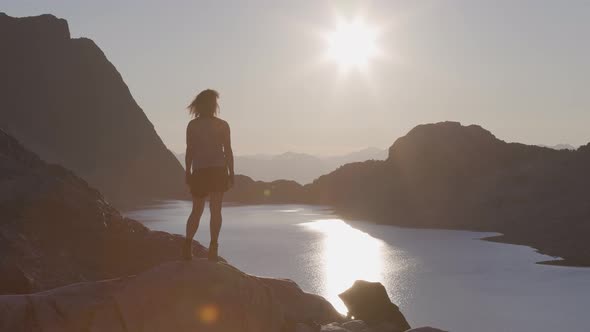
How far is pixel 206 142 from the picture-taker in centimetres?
Answer: 1053

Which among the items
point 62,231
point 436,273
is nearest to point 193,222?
point 62,231

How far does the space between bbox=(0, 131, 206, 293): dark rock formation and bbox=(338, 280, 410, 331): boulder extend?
23.3 feet

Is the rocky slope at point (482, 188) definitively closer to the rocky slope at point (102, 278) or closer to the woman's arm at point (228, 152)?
the rocky slope at point (102, 278)

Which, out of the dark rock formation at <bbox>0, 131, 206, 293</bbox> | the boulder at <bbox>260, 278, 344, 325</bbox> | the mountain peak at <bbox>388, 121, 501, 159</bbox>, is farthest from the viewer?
the mountain peak at <bbox>388, 121, 501, 159</bbox>

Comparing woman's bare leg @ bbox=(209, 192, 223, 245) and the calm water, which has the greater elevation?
woman's bare leg @ bbox=(209, 192, 223, 245)

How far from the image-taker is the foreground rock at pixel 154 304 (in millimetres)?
9539

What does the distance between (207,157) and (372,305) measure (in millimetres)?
16911

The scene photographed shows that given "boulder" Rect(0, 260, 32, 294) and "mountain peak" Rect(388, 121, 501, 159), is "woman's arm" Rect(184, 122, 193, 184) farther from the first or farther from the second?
"mountain peak" Rect(388, 121, 501, 159)

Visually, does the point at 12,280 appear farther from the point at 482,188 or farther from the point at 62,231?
the point at 482,188

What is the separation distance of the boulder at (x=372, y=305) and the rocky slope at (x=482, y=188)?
236 feet

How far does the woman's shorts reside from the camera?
1045cm

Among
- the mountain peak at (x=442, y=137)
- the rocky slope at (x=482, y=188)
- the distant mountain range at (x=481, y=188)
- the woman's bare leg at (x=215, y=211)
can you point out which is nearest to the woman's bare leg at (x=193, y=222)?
the woman's bare leg at (x=215, y=211)

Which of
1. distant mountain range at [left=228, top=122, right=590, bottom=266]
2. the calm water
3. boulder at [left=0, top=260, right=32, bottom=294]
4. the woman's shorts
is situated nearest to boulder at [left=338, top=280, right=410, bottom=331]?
the calm water

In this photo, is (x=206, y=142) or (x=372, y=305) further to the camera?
(x=372, y=305)
